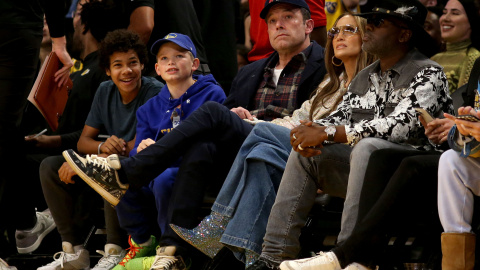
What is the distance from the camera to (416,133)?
3600 millimetres

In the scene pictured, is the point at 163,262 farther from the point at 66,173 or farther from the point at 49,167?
the point at 49,167

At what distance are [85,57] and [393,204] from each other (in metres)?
3.39

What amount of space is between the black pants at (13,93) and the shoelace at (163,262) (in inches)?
53.6

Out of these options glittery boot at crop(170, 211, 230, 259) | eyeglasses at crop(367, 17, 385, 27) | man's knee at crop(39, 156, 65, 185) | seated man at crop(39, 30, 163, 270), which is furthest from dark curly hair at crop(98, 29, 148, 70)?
eyeglasses at crop(367, 17, 385, 27)

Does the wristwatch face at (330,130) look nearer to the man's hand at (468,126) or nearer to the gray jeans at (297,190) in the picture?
the gray jeans at (297,190)

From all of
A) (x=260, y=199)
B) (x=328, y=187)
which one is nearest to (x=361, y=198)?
(x=328, y=187)

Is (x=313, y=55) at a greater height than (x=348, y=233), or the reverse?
(x=313, y=55)

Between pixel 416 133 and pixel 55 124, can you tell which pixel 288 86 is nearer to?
pixel 416 133

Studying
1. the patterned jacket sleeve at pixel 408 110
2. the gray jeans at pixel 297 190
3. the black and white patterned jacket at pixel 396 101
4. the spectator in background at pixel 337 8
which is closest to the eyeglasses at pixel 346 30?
the black and white patterned jacket at pixel 396 101

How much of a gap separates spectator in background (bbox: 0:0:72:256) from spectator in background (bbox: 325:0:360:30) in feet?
6.62

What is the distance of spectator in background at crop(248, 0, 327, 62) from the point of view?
17.4 feet

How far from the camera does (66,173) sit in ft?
15.1

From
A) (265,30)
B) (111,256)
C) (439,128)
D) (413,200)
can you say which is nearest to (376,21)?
(439,128)

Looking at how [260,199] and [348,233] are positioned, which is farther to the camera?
[260,199]
